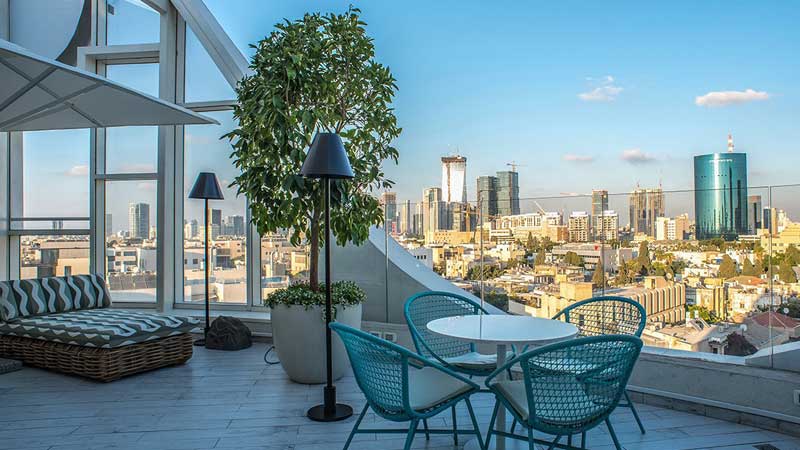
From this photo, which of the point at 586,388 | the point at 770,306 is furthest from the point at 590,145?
the point at 586,388

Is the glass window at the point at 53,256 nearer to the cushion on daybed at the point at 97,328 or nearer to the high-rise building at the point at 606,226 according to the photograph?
the cushion on daybed at the point at 97,328

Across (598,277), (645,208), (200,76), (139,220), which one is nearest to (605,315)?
(598,277)

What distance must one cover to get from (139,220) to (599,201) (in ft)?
17.4

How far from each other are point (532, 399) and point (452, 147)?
12.4ft

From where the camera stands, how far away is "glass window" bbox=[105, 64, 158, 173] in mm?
6598

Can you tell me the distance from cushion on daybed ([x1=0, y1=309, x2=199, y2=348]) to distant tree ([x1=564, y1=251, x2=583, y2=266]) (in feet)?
10.5

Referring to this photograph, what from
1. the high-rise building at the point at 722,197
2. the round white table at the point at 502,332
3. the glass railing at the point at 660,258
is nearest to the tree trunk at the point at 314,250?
the glass railing at the point at 660,258

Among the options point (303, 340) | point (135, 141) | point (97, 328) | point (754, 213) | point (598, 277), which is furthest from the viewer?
point (135, 141)

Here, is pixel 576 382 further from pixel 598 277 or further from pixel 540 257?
pixel 540 257

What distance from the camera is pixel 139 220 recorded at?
260 inches

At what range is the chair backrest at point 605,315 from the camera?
11.0 ft

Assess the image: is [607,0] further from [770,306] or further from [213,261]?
[213,261]

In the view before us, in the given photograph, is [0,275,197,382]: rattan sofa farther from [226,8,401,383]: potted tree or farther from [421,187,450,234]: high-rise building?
[421,187,450,234]: high-rise building

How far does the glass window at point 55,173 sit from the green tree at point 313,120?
3456 millimetres
